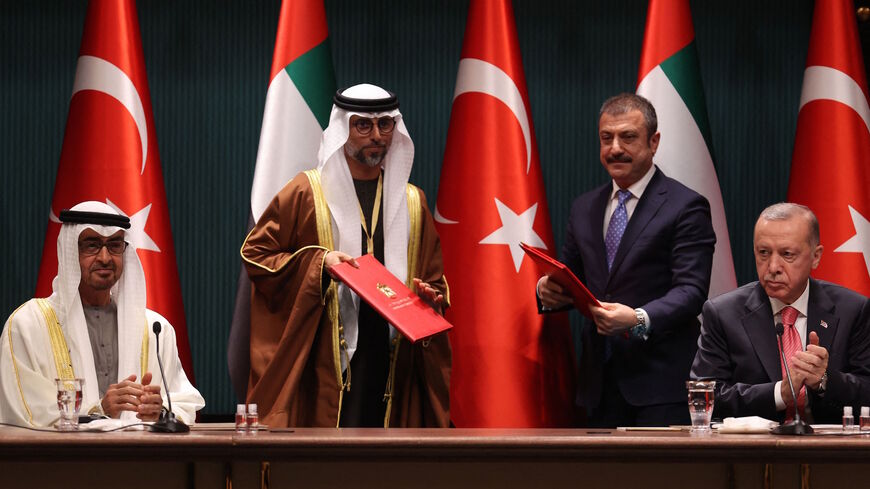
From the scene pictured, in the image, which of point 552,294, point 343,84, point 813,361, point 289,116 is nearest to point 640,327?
point 552,294


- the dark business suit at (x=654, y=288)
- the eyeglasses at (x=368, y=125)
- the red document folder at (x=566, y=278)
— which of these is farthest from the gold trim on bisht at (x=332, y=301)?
the dark business suit at (x=654, y=288)

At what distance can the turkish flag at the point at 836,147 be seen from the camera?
432 cm

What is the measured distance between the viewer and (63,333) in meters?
3.32

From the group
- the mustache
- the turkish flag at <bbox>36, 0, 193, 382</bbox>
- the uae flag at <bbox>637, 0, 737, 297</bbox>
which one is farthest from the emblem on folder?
the uae flag at <bbox>637, 0, 737, 297</bbox>

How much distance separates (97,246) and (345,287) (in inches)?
32.3

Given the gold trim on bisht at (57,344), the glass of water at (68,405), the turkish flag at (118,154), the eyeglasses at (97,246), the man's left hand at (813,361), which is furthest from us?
the turkish flag at (118,154)

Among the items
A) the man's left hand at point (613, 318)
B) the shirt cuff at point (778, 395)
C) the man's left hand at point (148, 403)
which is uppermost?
the man's left hand at point (613, 318)

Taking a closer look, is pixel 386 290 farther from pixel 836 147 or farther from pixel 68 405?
pixel 836 147

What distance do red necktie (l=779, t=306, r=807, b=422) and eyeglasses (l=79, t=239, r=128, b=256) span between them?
2.00 meters

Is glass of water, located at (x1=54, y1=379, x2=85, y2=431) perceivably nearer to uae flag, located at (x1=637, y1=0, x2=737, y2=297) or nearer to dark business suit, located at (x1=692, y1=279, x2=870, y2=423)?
dark business suit, located at (x1=692, y1=279, x2=870, y2=423)

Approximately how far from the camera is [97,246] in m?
3.41

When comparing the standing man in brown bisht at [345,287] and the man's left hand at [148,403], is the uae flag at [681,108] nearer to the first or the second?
the standing man in brown bisht at [345,287]

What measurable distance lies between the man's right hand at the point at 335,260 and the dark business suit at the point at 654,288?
917mm

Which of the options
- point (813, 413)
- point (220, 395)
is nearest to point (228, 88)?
point (220, 395)
